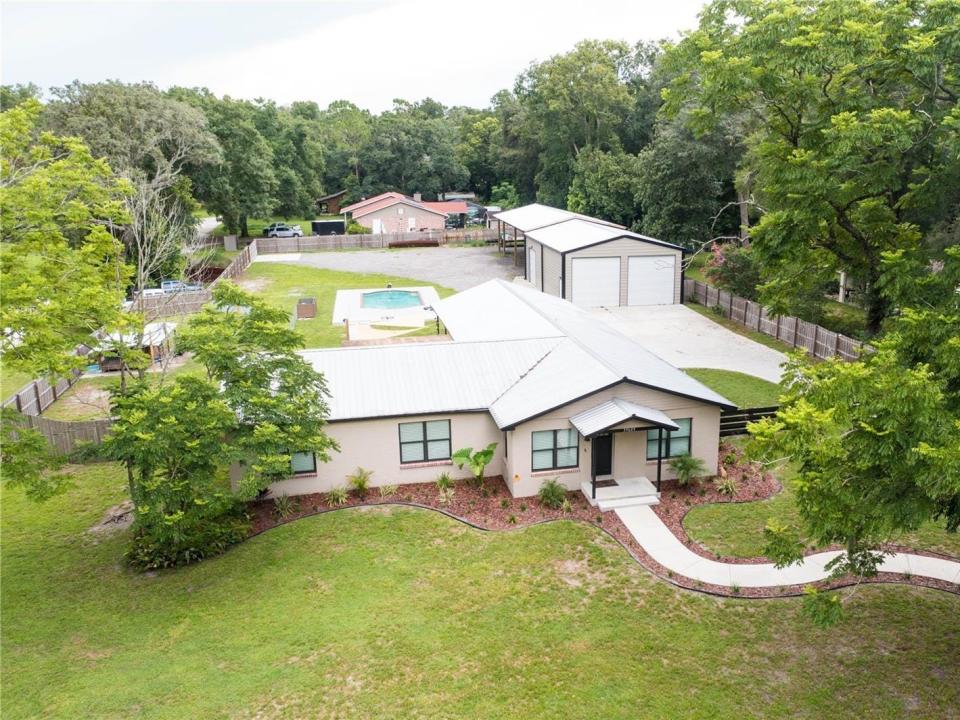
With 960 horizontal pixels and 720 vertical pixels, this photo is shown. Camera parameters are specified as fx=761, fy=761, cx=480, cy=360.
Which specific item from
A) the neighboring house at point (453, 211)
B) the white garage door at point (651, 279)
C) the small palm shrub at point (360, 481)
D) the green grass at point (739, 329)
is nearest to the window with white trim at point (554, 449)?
the small palm shrub at point (360, 481)

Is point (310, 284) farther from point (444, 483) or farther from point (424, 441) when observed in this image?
point (444, 483)


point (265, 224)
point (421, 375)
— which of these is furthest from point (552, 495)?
point (265, 224)

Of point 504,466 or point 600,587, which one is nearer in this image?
point 600,587

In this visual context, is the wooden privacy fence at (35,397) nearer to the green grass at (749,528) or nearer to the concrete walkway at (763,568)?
the concrete walkway at (763,568)

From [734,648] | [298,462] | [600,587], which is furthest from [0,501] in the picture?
[734,648]

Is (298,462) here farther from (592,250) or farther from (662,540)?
(592,250)
